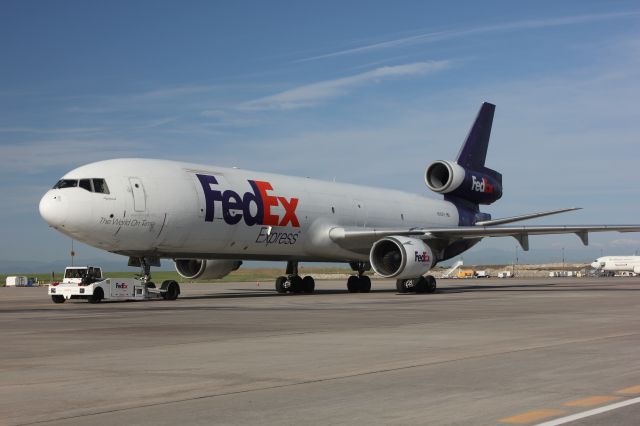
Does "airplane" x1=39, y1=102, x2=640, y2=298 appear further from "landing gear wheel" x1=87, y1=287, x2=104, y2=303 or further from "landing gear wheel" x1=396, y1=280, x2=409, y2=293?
"landing gear wheel" x1=87, y1=287, x2=104, y2=303

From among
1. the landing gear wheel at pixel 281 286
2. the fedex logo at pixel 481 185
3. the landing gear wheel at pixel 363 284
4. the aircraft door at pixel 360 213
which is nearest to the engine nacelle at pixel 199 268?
the landing gear wheel at pixel 281 286

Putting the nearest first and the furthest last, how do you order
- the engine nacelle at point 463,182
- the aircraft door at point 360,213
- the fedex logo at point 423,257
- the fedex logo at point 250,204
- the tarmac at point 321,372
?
the tarmac at point 321,372 → the fedex logo at point 250,204 → the fedex logo at point 423,257 → the aircraft door at point 360,213 → the engine nacelle at point 463,182

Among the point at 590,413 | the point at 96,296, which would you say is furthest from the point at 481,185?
the point at 590,413

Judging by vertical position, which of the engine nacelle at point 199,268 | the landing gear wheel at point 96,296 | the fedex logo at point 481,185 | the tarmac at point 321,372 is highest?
the fedex logo at point 481,185

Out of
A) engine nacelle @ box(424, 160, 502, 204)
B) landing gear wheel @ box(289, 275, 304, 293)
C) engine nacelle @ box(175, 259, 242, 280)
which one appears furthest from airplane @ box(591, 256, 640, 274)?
engine nacelle @ box(175, 259, 242, 280)

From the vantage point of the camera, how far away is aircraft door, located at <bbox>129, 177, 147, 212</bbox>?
28.1 m

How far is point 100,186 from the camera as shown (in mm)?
27812

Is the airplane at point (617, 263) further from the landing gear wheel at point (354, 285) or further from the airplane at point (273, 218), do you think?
the landing gear wheel at point (354, 285)

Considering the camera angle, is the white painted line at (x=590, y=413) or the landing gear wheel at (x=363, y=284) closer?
the white painted line at (x=590, y=413)

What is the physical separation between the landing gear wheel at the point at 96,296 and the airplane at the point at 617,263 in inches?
4010

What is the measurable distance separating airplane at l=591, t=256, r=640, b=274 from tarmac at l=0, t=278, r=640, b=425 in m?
108

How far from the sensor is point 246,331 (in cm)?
1518

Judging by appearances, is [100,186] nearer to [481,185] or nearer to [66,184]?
[66,184]

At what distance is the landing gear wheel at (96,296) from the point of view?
90.6ft
